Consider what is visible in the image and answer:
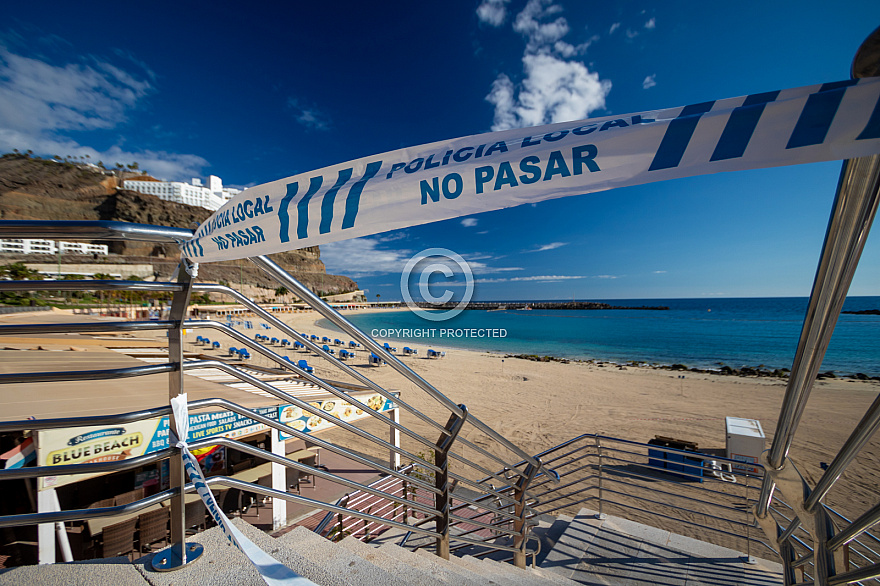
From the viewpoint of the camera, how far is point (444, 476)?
6.27 feet

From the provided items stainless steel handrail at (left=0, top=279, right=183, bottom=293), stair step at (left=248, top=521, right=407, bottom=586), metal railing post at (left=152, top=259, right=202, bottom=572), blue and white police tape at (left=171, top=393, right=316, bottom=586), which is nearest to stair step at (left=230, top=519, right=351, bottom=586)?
stair step at (left=248, top=521, right=407, bottom=586)

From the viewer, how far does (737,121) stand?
726 millimetres

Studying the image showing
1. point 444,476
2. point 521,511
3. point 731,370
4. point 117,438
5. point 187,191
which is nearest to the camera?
point 444,476

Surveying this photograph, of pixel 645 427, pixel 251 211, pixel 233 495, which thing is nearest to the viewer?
pixel 251 211

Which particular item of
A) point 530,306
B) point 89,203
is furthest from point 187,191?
point 530,306

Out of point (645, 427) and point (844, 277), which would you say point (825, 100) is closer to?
point (844, 277)

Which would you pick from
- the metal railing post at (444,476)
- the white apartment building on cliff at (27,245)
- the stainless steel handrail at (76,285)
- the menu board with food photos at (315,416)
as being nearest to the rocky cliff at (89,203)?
the white apartment building on cliff at (27,245)

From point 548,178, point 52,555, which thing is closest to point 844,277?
point 548,178

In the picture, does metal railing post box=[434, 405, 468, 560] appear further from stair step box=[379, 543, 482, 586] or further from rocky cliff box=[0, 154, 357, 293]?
rocky cliff box=[0, 154, 357, 293]

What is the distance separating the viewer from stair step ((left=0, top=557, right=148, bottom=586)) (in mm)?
1058

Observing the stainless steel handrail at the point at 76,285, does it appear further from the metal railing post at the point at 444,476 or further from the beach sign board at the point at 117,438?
the beach sign board at the point at 117,438

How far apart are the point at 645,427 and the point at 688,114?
501 inches

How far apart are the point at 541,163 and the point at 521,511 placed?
260 cm

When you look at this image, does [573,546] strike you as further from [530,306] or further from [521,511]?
[530,306]
